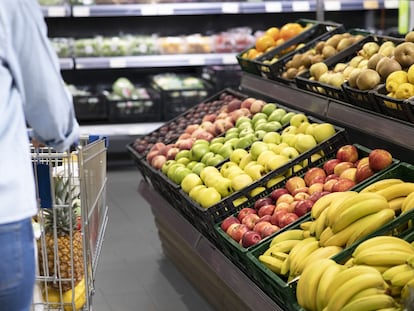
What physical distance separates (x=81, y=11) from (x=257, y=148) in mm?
3548

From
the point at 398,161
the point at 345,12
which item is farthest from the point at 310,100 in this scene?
the point at 345,12

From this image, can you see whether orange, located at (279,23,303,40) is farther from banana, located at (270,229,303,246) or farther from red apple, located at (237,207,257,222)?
banana, located at (270,229,303,246)

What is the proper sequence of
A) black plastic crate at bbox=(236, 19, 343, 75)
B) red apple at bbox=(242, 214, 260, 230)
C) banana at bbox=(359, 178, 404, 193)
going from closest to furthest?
banana at bbox=(359, 178, 404, 193) → red apple at bbox=(242, 214, 260, 230) → black plastic crate at bbox=(236, 19, 343, 75)

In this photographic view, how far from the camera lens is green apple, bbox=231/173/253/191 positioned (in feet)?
12.3

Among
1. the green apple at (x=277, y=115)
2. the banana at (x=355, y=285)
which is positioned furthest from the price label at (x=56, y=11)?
the banana at (x=355, y=285)

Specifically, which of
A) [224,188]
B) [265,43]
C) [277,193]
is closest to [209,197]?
[224,188]

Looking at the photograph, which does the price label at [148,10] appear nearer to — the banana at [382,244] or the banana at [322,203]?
the banana at [322,203]

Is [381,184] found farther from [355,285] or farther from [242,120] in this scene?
[242,120]

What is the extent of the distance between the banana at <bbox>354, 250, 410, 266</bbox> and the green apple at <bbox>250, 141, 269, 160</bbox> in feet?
4.71

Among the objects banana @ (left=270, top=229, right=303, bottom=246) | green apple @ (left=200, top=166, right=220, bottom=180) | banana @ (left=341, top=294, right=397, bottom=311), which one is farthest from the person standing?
green apple @ (left=200, top=166, right=220, bottom=180)

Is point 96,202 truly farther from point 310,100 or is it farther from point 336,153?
point 310,100

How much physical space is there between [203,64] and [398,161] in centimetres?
430

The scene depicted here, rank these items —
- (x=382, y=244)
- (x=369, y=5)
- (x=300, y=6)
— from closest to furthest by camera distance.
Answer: (x=382, y=244), (x=300, y=6), (x=369, y=5)

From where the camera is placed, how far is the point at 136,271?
476 cm
